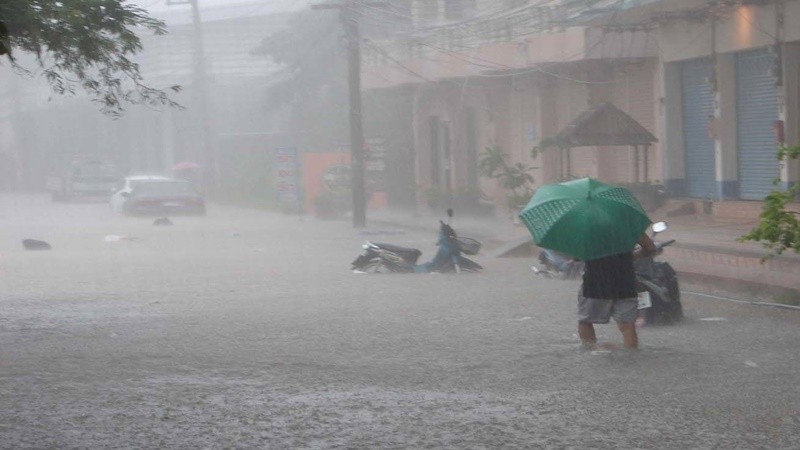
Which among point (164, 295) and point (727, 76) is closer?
point (164, 295)

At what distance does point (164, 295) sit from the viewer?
645 inches

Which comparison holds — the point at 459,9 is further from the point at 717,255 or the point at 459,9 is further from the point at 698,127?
the point at 717,255

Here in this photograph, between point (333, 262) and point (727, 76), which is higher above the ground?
point (727, 76)

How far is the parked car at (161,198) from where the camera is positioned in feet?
125

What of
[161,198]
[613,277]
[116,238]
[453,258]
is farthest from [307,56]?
[613,277]

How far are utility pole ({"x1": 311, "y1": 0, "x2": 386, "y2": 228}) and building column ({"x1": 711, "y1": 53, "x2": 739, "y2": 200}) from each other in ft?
28.4

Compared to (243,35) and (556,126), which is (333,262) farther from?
(243,35)

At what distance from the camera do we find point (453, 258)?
1847 centimetres

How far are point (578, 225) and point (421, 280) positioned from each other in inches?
289

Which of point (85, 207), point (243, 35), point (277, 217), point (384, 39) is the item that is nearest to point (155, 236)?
point (277, 217)

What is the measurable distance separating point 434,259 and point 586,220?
329 inches

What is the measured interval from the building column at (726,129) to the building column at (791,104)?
1982 millimetres

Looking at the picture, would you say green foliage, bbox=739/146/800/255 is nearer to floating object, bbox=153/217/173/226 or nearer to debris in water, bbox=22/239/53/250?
debris in water, bbox=22/239/53/250

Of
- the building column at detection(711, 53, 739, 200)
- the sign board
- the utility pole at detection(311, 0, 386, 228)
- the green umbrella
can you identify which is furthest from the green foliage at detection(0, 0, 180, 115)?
the sign board
